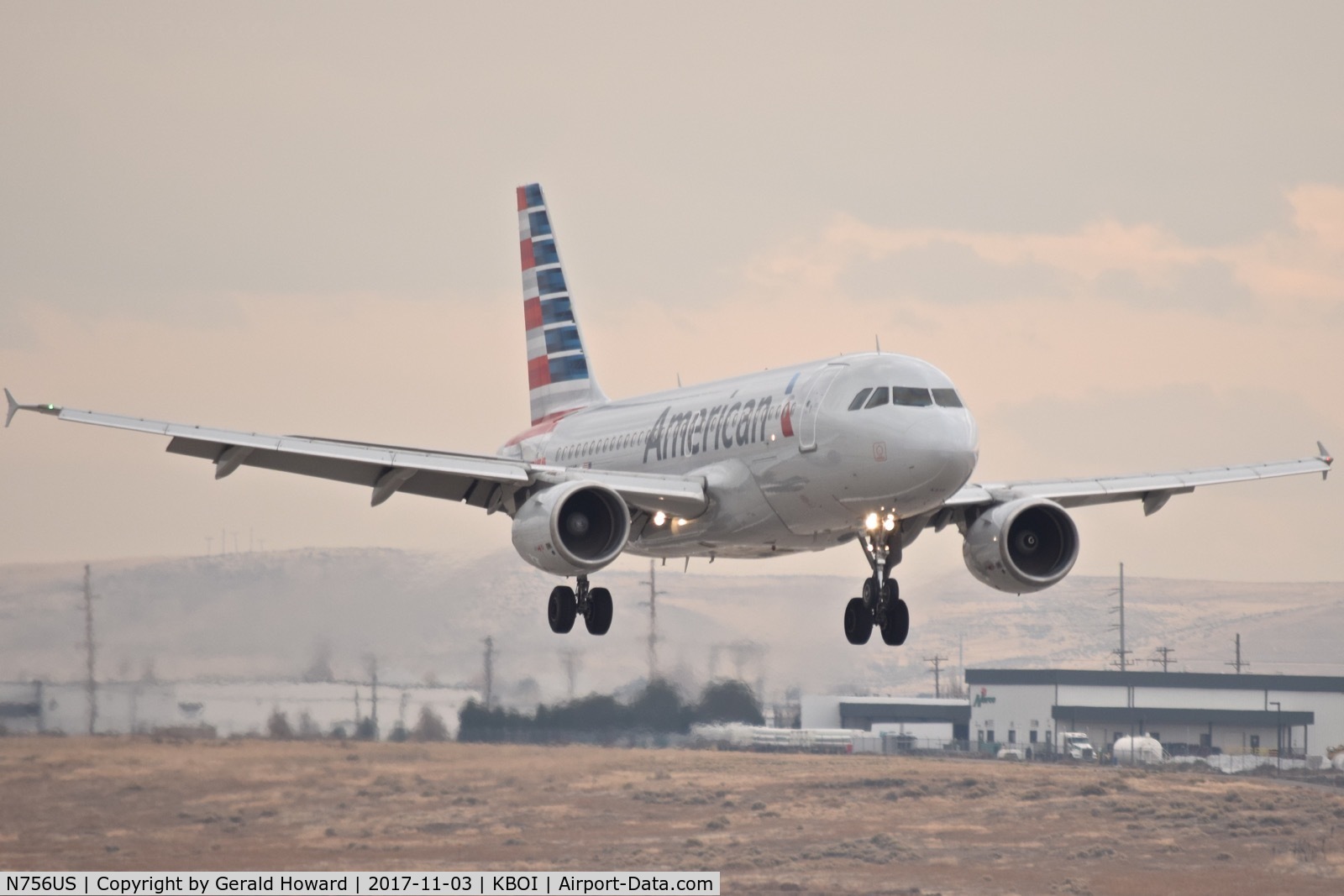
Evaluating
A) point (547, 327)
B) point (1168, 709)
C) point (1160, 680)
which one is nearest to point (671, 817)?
point (547, 327)

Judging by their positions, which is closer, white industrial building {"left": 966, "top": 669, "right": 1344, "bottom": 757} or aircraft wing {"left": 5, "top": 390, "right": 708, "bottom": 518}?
aircraft wing {"left": 5, "top": 390, "right": 708, "bottom": 518}

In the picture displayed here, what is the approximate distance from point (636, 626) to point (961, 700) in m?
56.2

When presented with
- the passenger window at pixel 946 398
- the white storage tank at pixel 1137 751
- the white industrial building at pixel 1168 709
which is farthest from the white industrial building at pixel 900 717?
the passenger window at pixel 946 398

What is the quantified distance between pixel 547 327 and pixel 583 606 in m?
13.9

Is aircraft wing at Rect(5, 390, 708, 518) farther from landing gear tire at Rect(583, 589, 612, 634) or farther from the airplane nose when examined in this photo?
the airplane nose

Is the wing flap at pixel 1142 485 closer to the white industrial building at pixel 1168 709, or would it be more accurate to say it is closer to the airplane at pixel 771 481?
the airplane at pixel 771 481

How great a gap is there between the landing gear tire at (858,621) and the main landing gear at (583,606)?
17.4 ft

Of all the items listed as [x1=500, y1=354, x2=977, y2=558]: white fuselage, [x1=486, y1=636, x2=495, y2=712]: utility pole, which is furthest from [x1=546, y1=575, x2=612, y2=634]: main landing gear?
[x1=486, y1=636, x2=495, y2=712]: utility pole

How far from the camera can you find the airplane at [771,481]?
3509 centimetres

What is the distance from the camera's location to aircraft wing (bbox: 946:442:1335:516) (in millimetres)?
40219

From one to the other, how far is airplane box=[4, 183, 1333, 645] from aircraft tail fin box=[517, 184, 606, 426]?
23.4ft

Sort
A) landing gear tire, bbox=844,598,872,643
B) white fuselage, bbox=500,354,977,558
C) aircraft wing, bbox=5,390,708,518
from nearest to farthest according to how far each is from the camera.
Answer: white fuselage, bbox=500,354,977,558 < aircraft wing, bbox=5,390,708,518 < landing gear tire, bbox=844,598,872,643

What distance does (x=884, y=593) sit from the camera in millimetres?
37969

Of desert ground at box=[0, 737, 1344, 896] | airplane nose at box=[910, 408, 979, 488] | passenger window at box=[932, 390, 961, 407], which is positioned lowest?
desert ground at box=[0, 737, 1344, 896]
